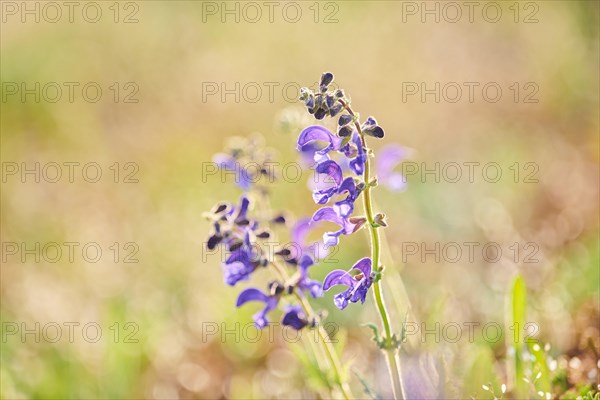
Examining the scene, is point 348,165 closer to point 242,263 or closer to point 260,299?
point 242,263

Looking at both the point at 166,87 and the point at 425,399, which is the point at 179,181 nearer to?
the point at 166,87

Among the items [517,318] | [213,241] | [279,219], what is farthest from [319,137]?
[517,318]

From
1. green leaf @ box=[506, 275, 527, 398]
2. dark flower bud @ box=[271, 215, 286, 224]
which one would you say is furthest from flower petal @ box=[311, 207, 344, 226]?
green leaf @ box=[506, 275, 527, 398]

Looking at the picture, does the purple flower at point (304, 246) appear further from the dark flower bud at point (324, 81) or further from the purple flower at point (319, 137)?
the dark flower bud at point (324, 81)

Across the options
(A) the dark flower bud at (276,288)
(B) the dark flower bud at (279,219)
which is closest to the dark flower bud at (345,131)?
(A) the dark flower bud at (276,288)

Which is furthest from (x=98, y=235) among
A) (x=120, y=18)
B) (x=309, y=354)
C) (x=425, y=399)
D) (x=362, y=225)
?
(x=120, y=18)

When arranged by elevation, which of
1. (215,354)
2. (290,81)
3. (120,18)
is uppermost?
(120,18)

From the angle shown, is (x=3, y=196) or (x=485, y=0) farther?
(x=485, y=0)
